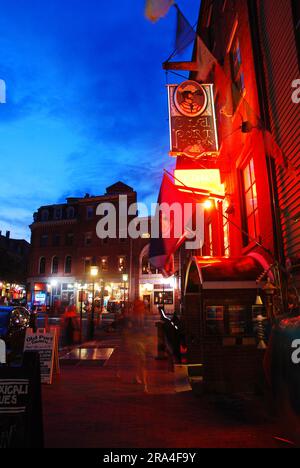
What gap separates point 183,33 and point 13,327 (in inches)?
395

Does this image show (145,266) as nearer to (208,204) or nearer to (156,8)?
(208,204)

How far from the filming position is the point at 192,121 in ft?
31.6

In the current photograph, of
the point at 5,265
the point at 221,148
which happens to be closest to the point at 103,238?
the point at 5,265

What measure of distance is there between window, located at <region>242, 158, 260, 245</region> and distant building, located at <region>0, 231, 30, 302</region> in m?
29.8

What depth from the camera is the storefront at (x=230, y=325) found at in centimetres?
668

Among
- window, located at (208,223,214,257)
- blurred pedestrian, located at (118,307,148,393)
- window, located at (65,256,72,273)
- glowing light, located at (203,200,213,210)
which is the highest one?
window, located at (65,256,72,273)

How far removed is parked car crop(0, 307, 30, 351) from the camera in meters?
10.4

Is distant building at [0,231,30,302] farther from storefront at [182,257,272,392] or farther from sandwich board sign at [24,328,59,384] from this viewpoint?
storefront at [182,257,272,392]

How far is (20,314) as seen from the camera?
11812mm

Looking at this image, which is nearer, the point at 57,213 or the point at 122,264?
the point at 122,264

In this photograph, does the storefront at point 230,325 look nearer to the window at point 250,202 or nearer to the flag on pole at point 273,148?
the window at point 250,202

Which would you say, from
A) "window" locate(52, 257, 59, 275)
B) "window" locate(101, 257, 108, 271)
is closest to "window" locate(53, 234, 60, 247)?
"window" locate(52, 257, 59, 275)

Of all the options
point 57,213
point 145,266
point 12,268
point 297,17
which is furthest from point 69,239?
point 297,17
